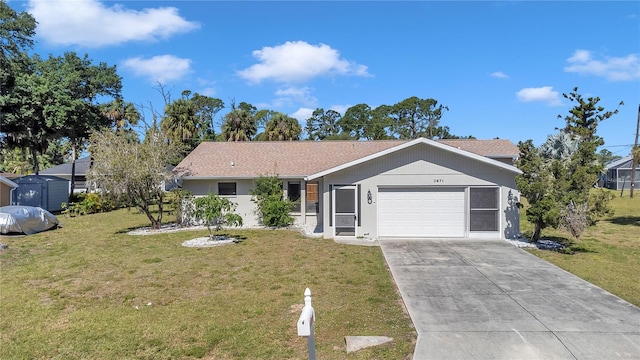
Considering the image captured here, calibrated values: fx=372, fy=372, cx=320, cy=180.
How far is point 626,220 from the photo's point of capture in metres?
20.0

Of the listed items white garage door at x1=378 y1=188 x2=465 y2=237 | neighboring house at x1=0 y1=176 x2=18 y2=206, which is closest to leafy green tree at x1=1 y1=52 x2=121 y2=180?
neighboring house at x1=0 y1=176 x2=18 y2=206

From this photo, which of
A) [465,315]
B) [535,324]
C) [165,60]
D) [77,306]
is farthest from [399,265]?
Result: [165,60]

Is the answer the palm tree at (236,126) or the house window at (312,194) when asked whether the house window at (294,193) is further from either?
the palm tree at (236,126)

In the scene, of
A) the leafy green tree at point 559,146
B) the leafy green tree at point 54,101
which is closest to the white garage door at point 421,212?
the leafy green tree at point 559,146

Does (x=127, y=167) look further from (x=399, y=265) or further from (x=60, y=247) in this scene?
(x=399, y=265)

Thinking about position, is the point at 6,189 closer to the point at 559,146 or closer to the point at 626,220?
the point at 559,146

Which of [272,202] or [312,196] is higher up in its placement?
[312,196]

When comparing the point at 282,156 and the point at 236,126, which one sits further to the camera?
the point at 236,126

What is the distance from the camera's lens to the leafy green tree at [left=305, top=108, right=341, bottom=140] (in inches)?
2564

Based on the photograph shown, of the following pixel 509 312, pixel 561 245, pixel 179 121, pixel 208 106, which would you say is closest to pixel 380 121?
pixel 208 106

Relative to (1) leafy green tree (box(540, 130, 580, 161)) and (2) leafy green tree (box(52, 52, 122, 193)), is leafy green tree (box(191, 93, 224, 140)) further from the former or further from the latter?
(1) leafy green tree (box(540, 130, 580, 161))

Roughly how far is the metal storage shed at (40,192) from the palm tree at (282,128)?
16.4 m

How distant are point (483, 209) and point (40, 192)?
2564 cm

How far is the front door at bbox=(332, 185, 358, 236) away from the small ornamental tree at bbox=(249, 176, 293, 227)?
11.1ft
